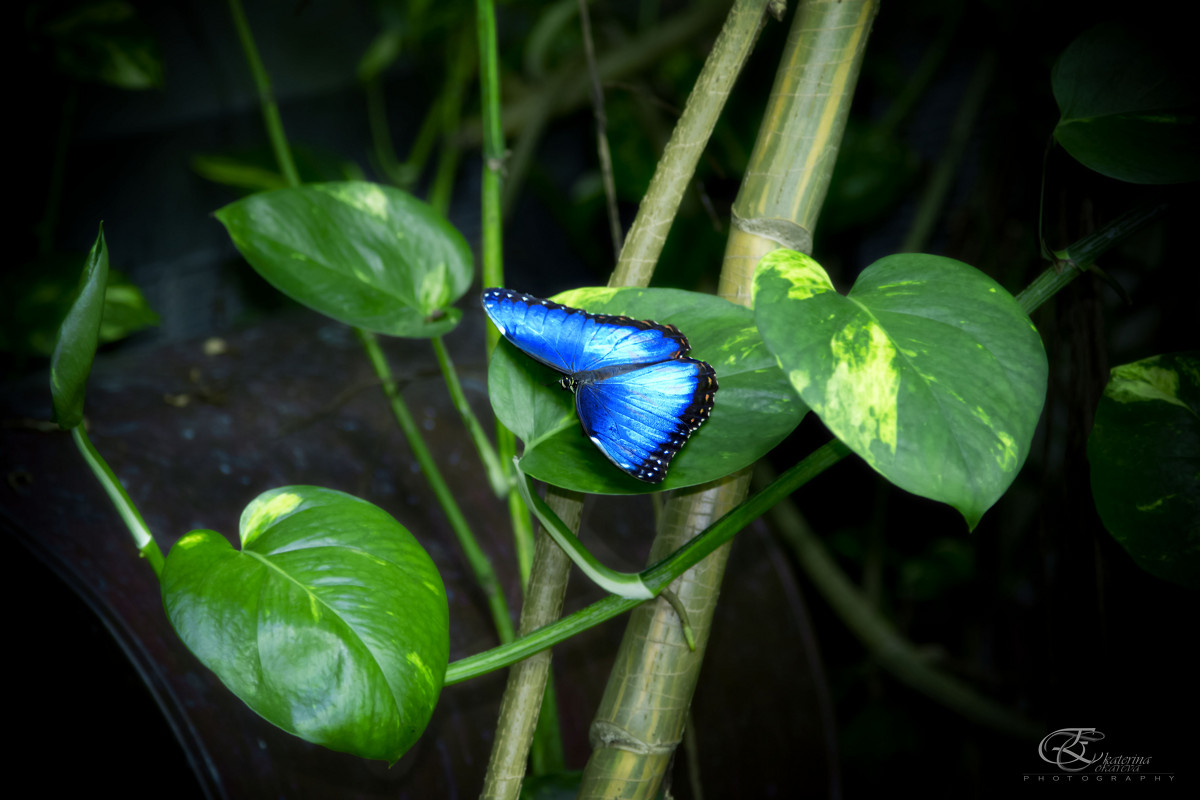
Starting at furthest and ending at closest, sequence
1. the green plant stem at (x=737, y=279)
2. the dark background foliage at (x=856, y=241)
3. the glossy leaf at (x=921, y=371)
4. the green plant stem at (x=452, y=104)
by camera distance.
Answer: the green plant stem at (x=452, y=104) → the dark background foliage at (x=856, y=241) → the green plant stem at (x=737, y=279) → the glossy leaf at (x=921, y=371)

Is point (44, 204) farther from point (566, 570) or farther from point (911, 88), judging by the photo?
point (911, 88)

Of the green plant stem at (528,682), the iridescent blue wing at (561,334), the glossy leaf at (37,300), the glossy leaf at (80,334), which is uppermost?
the glossy leaf at (37,300)

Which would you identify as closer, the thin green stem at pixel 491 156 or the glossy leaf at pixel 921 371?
the glossy leaf at pixel 921 371

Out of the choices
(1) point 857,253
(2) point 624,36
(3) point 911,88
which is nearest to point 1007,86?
(3) point 911,88

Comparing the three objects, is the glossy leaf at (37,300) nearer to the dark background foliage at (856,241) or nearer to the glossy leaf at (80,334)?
the dark background foliage at (856,241)

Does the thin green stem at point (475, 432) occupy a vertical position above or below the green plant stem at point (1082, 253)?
below

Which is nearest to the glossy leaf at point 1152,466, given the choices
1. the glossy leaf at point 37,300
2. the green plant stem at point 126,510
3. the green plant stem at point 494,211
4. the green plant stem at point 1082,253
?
the green plant stem at point 1082,253

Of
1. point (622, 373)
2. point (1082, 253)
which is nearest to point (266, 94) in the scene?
point (622, 373)
